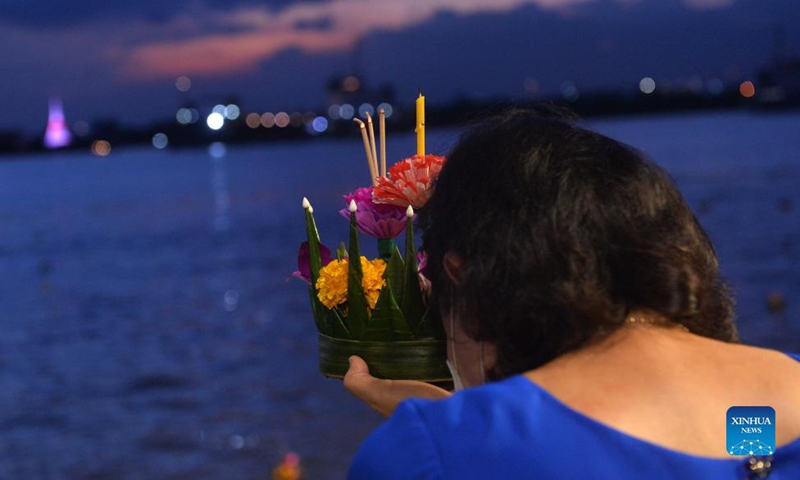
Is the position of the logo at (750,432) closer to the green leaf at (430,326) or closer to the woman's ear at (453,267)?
the woman's ear at (453,267)

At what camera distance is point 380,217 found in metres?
2.23

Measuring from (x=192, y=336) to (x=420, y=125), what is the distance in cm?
2116

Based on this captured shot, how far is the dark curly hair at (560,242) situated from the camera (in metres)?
1.60

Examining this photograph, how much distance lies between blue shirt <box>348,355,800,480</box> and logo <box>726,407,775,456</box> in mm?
45

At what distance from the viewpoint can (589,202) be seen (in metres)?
1.62

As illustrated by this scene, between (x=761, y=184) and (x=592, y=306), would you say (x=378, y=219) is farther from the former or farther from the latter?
(x=761, y=184)

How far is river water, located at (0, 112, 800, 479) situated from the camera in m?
14.2

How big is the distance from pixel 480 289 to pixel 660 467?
338 millimetres

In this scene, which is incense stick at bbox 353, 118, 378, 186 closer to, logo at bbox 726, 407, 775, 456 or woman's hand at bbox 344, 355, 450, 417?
woman's hand at bbox 344, 355, 450, 417

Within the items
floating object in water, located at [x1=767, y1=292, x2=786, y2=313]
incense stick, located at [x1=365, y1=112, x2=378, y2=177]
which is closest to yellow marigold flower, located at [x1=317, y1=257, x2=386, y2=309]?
incense stick, located at [x1=365, y1=112, x2=378, y2=177]

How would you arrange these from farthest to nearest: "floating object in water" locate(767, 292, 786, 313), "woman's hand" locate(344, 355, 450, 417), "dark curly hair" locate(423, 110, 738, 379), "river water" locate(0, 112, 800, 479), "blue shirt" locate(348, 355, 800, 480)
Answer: "floating object in water" locate(767, 292, 786, 313) < "river water" locate(0, 112, 800, 479) < "woman's hand" locate(344, 355, 450, 417) < "dark curly hair" locate(423, 110, 738, 379) < "blue shirt" locate(348, 355, 800, 480)

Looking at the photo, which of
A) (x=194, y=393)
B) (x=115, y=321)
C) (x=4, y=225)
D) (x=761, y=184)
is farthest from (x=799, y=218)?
(x=4, y=225)

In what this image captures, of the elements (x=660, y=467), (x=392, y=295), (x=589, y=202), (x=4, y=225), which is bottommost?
(x=4, y=225)

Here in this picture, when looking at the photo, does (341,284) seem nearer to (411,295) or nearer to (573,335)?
(411,295)
